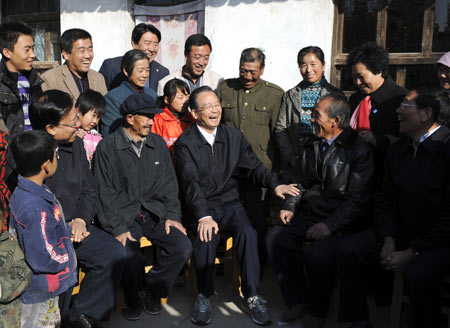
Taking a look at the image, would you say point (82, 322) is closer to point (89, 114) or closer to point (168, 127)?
point (89, 114)

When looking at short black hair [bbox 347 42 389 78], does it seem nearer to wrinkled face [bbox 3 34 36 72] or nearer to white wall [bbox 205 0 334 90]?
white wall [bbox 205 0 334 90]

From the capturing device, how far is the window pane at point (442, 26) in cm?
482

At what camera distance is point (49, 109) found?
120 inches

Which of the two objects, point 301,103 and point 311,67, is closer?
point 311,67

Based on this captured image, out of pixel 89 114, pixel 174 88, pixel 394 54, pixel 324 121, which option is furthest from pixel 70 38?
pixel 394 54

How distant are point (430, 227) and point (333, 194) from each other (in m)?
0.74

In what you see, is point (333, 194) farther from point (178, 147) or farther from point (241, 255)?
point (178, 147)

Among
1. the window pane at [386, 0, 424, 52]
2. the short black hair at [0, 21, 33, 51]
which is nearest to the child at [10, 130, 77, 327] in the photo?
the short black hair at [0, 21, 33, 51]

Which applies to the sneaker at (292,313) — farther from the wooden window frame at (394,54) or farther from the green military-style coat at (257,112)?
the wooden window frame at (394,54)

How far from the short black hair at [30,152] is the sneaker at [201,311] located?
161cm

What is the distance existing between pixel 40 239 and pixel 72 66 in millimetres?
2266

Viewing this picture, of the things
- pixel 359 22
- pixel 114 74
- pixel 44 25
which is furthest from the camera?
pixel 44 25

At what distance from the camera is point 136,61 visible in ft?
13.2

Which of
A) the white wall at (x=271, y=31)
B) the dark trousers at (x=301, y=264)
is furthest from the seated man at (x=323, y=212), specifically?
the white wall at (x=271, y=31)
